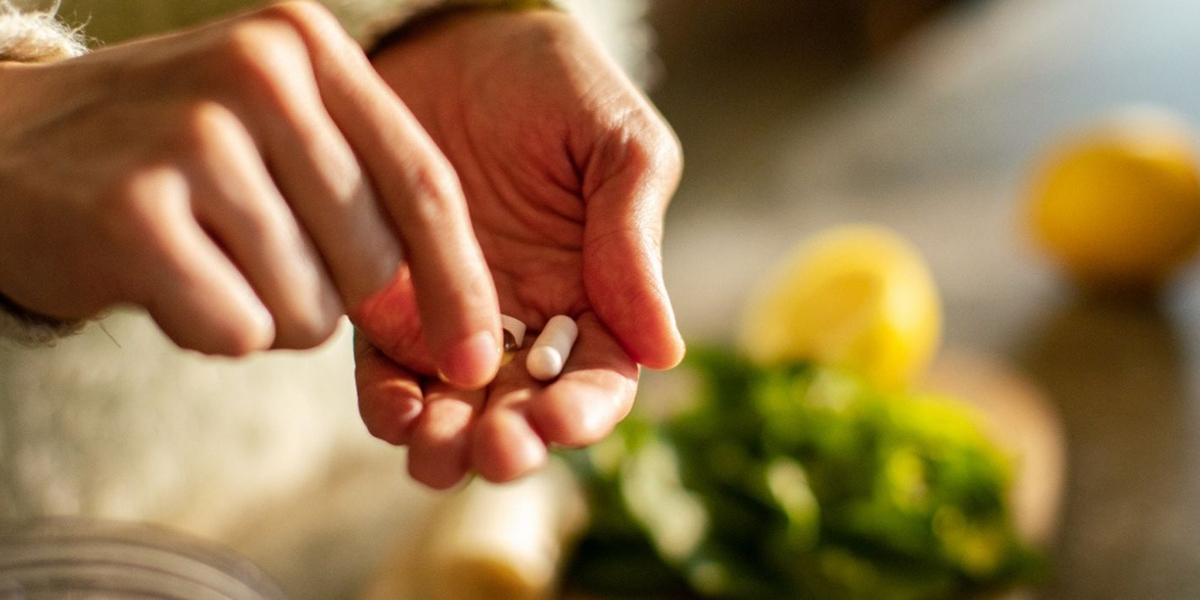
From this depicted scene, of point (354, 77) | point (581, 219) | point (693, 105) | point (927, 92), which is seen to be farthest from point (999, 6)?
point (354, 77)

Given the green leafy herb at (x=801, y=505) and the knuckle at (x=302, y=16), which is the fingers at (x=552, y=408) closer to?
the knuckle at (x=302, y=16)

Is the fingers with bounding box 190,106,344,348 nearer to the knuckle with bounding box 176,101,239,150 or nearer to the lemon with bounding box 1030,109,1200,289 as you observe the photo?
the knuckle with bounding box 176,101,239,150

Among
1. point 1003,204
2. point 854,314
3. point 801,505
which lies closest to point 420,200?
point 801,505

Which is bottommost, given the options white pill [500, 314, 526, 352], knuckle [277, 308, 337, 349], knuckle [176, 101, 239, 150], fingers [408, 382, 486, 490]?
white pill [500, 314, 526, 352]

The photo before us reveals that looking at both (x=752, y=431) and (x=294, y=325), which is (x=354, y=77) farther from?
(x=752, y=431)

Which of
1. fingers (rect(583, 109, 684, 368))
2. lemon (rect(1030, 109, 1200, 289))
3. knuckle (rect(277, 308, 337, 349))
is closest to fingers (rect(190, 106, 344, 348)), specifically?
knuckle (rect(277, 308, 337, 349))

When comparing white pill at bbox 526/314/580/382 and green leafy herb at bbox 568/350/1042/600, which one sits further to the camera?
green leafy herb at bbox 568/350/1042/600
